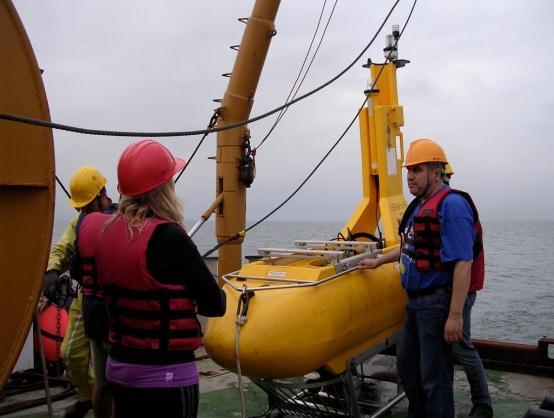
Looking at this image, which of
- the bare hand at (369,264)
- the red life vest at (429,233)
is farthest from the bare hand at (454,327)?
the bare hand at (369,264)

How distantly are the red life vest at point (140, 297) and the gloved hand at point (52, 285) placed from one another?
1.88m

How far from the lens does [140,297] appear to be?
6.79 ft

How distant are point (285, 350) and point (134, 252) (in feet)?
4.94

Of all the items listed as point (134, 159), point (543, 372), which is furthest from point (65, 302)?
point (543, 372)

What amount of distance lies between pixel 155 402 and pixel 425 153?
2.15m

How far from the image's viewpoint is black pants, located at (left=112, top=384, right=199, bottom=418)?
2115 millimetres

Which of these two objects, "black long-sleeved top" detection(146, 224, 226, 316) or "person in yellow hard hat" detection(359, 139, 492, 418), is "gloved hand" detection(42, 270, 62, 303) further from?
"person in yellow hard hat" detection(359, 139, 492, 418)

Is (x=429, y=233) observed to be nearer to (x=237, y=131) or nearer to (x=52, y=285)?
(x=52, y=285)

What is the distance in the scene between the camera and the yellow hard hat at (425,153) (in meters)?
3.48

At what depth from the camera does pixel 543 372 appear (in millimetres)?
5289

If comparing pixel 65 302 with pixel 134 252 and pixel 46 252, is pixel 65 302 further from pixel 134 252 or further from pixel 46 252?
pixel 134 252

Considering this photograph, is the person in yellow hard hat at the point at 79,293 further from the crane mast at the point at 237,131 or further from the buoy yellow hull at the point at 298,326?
the crane mast at the point at 237,131

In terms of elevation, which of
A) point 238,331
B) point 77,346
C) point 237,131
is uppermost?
point 237,131

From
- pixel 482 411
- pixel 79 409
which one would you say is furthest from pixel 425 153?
pixel 79 409
